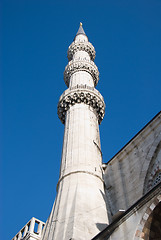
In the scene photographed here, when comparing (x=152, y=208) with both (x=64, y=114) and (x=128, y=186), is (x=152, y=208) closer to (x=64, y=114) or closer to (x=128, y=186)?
(x=128, y=186)

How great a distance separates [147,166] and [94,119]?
3.11m

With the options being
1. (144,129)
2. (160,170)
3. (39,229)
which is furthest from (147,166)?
(39,229)

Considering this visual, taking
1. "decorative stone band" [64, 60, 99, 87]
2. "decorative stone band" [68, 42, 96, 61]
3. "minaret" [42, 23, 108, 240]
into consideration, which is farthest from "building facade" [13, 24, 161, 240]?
"decorative stone band" [68, 42, 96, 61]

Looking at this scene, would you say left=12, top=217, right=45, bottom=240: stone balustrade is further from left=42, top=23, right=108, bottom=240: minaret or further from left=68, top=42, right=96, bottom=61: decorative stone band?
left=68, top=42, right=96, bottom=61: decorative stone band

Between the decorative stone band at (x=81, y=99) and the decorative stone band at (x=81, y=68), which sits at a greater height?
the decorative stone band at (x=81, y=68)

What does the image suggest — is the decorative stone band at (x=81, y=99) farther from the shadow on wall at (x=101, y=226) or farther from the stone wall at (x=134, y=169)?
the shadow on wall at (x=101, y=226)

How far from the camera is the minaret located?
8.02 metres

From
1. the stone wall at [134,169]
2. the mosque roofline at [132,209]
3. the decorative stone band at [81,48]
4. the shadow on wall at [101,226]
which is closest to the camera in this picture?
the mosque roofline at [132,209]

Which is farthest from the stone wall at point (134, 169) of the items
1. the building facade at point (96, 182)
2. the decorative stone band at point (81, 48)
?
the decorative stone band at point (81, 48)

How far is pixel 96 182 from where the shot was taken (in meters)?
9.70

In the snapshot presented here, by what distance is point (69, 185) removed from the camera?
9.33m

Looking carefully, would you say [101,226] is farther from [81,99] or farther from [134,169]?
[81,99]

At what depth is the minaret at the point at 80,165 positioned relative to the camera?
802 cm

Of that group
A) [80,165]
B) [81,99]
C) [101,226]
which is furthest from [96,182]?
[81,99]
